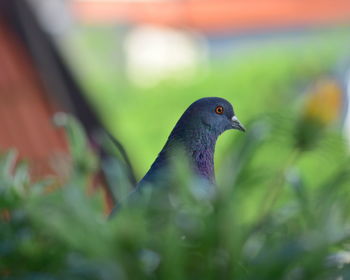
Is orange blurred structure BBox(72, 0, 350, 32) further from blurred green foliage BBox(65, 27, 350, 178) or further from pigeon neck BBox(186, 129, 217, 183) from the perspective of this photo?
pigeon neck BBox(186, 129, 217, 183)

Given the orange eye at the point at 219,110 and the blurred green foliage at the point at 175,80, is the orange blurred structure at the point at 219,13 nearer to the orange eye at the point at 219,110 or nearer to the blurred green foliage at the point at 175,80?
the blurred green foliage at the point at 175,80

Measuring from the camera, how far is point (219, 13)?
13.6 m

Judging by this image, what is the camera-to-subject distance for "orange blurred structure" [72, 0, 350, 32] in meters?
13.2

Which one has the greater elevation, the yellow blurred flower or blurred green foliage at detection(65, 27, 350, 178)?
blurred green foliage at detection(65, 27, 350, 178)

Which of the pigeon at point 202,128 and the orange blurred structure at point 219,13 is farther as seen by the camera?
the orange blurred structure at point 219,13

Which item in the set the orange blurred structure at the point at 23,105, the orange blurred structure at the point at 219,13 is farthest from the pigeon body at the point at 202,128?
the orange blurred structure at the point at 219,13

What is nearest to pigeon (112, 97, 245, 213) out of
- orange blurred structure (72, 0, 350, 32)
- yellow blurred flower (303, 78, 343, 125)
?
yellow blurred flower (303, 78, 343, 125)

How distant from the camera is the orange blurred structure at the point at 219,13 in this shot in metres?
13.2

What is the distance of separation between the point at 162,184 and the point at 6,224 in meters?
0.21

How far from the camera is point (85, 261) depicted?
0.73m

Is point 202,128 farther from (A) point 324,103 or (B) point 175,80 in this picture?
(B) point 175,80

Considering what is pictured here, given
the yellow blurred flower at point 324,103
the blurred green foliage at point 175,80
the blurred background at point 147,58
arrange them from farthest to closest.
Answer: the blurred green foliage at point 175,80 → the blurred background at point 147,58 → the yellow blurred flower at point 324,103

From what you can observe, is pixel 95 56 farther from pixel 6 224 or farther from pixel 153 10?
pixel 6 224

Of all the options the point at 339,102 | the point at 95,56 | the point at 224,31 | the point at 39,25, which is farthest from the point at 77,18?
the point at 339,102
